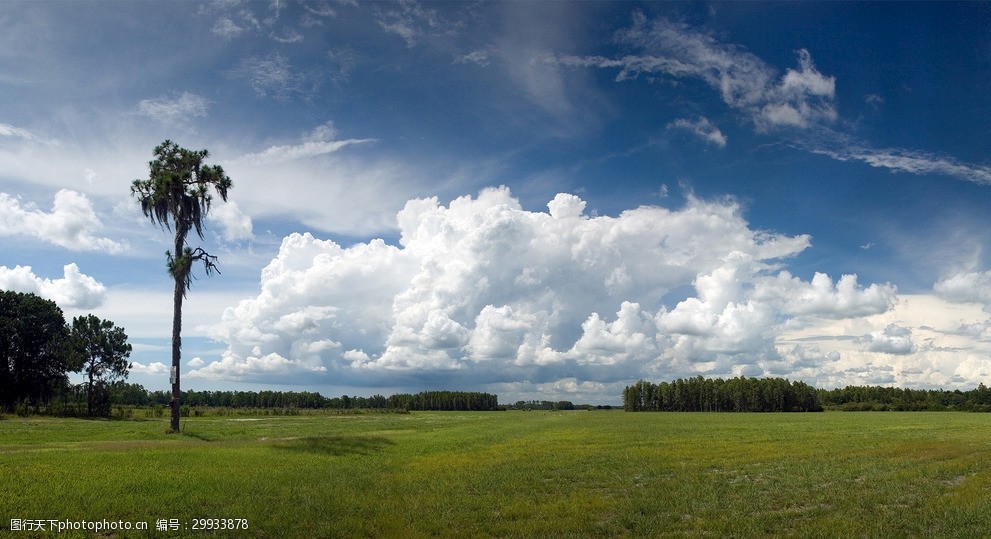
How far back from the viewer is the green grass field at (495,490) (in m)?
15.8

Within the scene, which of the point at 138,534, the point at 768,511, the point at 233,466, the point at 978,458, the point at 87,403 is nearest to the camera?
the point at 138,534

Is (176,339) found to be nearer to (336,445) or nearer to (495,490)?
(336,445)

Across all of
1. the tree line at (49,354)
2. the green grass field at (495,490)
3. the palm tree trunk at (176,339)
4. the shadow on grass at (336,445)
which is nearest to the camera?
the green grass field at (495,490)

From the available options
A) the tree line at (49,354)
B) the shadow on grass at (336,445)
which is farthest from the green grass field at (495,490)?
the tree line at (49,354)

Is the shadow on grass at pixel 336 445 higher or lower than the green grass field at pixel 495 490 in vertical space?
lower

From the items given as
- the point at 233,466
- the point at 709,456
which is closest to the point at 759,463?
the point at 709,456

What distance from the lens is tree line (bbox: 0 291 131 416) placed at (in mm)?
74625

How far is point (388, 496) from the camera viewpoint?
1991cm

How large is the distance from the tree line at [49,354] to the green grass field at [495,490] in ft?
154

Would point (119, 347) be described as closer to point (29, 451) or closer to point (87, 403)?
point (87, 403)

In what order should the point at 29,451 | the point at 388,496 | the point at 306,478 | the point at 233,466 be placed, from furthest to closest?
the point at 29,451
the point at 233,466
the point at 306,478
the point at 388,496

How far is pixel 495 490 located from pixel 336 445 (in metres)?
16.5

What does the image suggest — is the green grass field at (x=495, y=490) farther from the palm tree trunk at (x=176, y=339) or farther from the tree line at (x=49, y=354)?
the tree line at (x=49, y=354)

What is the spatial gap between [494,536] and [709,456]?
21.3 m
